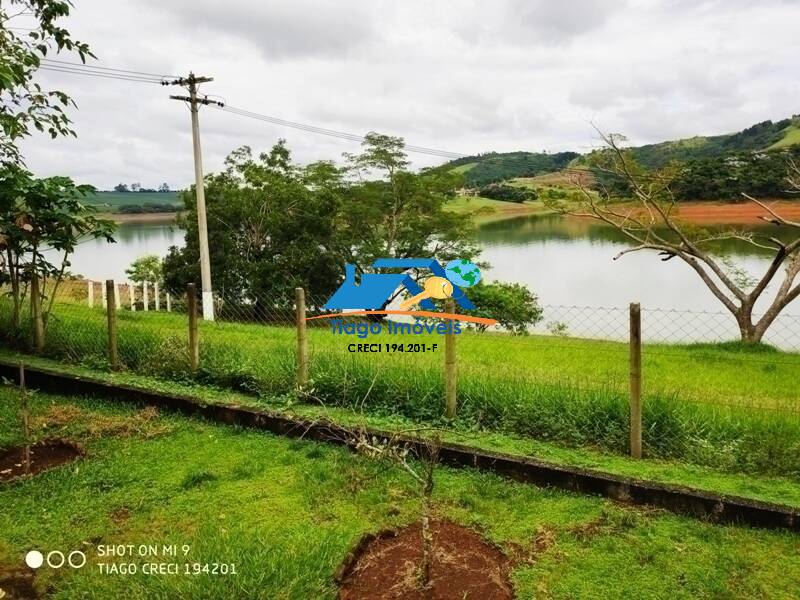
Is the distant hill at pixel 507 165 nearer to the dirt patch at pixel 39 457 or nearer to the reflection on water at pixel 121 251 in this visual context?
the reflection on water at pixel 121 251

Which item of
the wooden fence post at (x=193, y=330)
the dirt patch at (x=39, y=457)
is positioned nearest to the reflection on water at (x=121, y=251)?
the wooden fence post at (x=193, y=330)

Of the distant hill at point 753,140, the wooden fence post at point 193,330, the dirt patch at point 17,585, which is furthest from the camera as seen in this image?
the distant hill at point 753,140

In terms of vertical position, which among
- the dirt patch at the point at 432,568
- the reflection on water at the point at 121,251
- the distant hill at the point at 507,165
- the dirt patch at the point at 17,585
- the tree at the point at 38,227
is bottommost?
the dirt patch at the point at 432,568

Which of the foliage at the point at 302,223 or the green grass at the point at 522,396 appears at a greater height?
the foliage at the point at 302,223

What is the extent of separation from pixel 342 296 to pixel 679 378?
27.1ft

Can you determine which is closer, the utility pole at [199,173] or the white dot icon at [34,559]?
the white dot icon at [34,559]

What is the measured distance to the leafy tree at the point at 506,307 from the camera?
771 inches

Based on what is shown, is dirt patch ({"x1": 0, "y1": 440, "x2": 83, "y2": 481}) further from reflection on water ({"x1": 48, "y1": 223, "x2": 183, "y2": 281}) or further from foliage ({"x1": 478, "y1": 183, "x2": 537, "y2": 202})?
foliage ({"x1": 478, "y1": 183, "x2": 537, "y2": 202})

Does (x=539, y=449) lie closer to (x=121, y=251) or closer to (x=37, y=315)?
(x=37, y=315)

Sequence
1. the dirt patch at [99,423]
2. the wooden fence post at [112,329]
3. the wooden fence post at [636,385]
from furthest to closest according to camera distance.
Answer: the wooden fence post at [112,329]
the dirt patch at [99,423]
the wooden fence post at [636,385]

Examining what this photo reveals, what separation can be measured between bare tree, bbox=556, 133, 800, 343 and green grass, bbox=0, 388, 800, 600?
10.2 meters

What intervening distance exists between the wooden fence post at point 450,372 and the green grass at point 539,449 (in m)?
0.20

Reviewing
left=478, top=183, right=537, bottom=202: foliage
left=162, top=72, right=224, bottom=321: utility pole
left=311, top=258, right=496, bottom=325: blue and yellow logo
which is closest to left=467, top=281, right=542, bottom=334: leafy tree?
left=311, top=258, right=496, bottom=325: blue and yellow logo

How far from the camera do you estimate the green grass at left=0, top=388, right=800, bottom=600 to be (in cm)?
280
